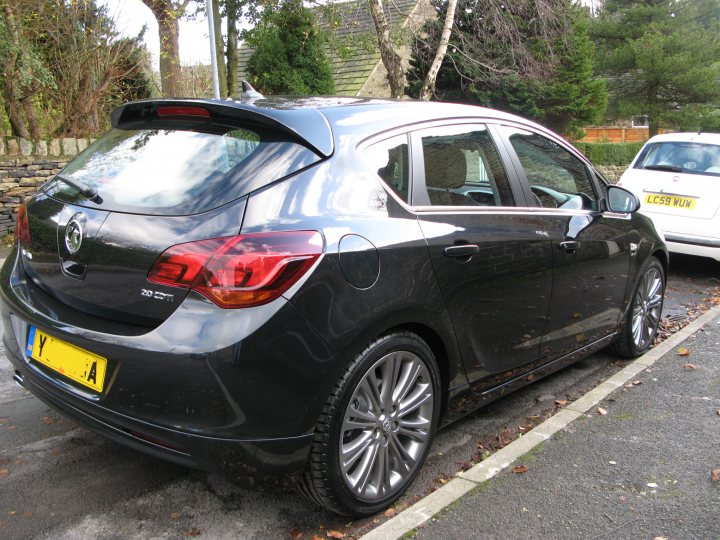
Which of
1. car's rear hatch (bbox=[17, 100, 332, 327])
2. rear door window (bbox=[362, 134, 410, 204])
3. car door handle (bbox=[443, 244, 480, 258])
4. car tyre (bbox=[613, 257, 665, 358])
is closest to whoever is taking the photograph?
car's rear hatch (bbox=[17, 100, 332, 327])

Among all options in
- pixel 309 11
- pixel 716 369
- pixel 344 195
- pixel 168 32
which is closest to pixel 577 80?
pixel 309 11

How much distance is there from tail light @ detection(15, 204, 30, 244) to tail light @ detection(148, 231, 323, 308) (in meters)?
0.97

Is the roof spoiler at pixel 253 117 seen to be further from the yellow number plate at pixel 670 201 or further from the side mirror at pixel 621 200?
the yellow number plate at pixel 670 201

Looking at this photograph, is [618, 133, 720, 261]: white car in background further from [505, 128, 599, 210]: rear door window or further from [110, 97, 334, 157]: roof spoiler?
[110, 97, 334, 157]: roof spoiler

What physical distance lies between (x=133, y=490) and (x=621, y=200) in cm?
349

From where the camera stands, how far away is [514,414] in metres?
4.03

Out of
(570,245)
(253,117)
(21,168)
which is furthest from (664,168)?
(21,168)

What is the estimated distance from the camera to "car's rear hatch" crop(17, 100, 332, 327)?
242 centimetres

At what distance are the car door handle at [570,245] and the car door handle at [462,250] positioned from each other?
87cm

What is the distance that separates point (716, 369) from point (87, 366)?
433 cm

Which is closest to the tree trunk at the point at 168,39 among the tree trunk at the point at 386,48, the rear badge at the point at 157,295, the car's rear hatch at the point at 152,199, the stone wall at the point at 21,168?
the tree trunk at the point at 386,48

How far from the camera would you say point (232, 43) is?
1773 cm

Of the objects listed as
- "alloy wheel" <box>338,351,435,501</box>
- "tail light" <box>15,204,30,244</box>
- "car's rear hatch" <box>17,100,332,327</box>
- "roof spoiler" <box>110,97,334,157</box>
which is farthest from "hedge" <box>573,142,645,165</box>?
"tail light" <box>15,204,30,244</box>

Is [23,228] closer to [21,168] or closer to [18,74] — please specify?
[21,168]
